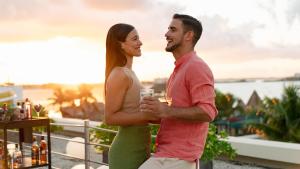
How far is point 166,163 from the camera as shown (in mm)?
2342

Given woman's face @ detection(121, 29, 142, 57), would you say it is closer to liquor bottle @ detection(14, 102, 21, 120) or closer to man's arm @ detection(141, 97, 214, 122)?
man's arm @ detection(141, 97, 214, 122)

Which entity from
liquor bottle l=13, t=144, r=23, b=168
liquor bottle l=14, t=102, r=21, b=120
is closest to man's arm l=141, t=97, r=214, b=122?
liquor bottle l=14, t=102, r=21, b=120

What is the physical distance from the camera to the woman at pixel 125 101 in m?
2.45

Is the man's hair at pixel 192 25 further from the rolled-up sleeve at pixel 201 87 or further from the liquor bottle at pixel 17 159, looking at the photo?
the liquor bottle at pixel 17 159

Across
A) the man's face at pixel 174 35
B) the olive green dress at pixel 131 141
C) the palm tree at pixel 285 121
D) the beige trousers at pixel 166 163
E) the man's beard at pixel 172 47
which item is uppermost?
the man's face at pixel 174 35

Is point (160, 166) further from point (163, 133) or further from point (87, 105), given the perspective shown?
point (87, 105)

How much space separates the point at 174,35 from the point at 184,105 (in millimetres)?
349

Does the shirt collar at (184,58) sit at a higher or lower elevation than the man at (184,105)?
higher

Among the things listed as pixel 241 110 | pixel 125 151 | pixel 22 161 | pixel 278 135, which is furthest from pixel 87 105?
pixel 125 151

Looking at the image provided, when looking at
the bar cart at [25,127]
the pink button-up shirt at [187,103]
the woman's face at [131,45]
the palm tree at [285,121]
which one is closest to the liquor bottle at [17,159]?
the bar cart at [25,127]

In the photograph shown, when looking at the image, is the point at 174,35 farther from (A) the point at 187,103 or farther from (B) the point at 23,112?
(B) the point at 23,112

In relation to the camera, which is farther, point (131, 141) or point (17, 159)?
point (17, 159)

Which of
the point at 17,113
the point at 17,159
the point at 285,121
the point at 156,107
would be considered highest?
the point at 156,107

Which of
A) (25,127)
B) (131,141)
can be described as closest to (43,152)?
(25,127)
